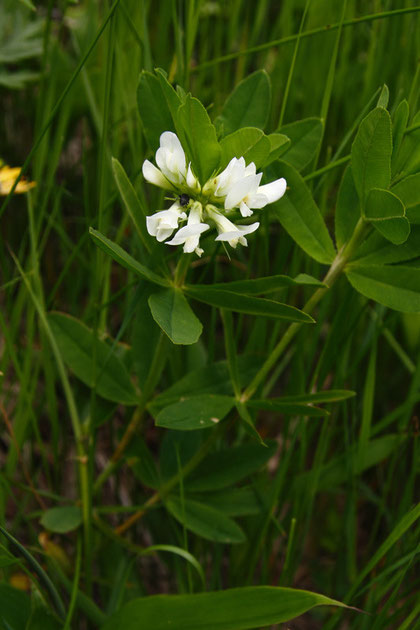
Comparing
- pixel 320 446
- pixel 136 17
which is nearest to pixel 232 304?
pixel 320 446

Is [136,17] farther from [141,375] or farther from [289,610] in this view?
[289,610]

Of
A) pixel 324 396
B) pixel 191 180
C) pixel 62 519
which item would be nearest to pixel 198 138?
pixel 191 180

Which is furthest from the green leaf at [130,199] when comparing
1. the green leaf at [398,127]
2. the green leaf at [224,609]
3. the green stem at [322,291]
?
the green leaf at [224,609]

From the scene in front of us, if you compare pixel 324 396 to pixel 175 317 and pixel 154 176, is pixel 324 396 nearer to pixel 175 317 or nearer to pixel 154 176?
pixel 175 317

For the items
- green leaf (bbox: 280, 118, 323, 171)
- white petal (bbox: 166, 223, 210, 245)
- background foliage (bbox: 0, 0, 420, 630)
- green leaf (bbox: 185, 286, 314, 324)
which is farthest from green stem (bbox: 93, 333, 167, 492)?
green leaf (bbox: 280, 118, 323, 171)

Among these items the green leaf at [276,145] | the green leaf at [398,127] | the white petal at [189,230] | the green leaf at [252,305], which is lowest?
the green leaf at [252,305]

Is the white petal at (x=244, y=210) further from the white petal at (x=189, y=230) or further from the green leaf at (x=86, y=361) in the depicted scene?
the green leaf at (x=86, y=361)
